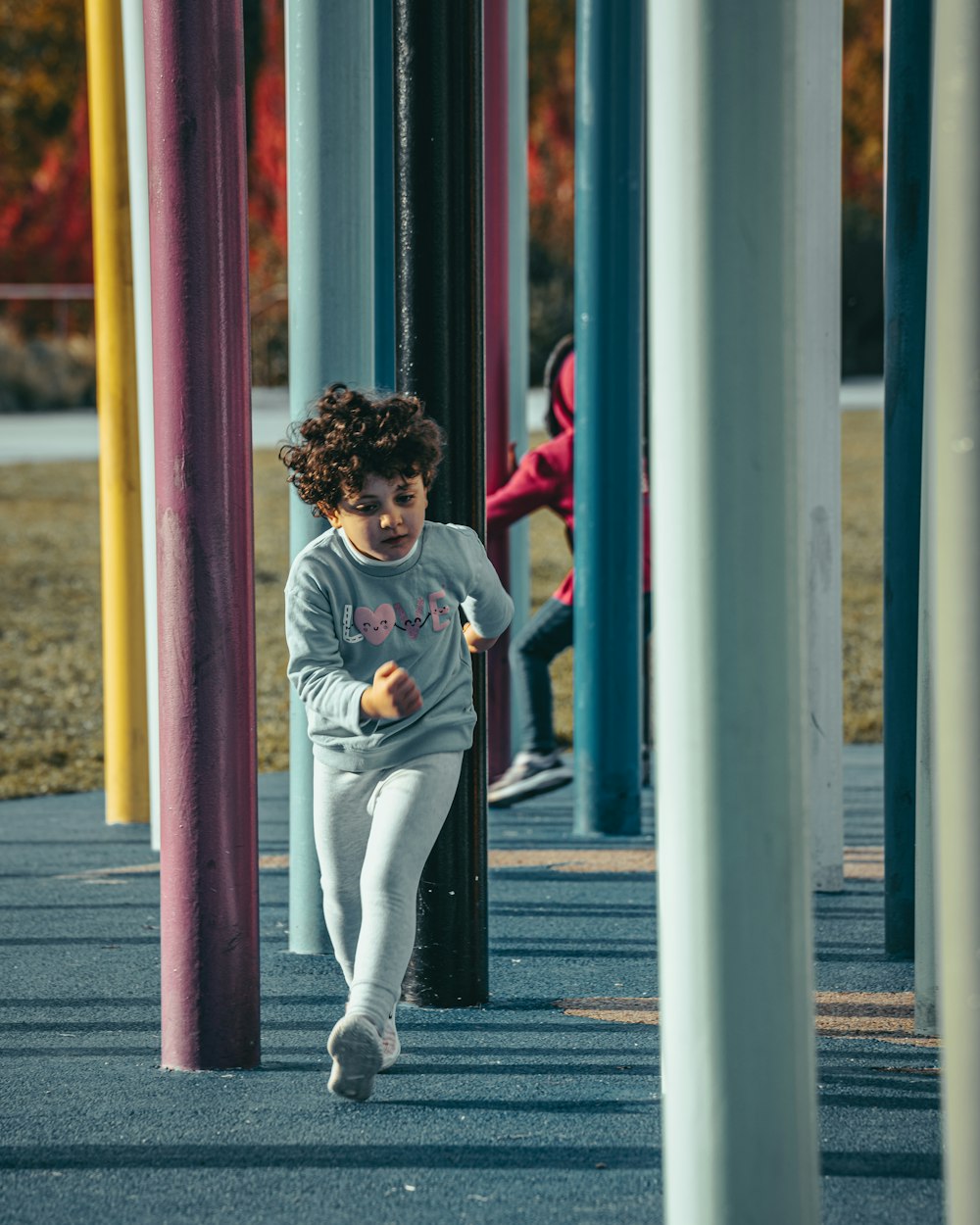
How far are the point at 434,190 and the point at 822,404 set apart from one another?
1.83 meters

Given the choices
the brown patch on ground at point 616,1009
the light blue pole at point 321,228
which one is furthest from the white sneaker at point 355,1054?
the light blue pole at point 321,228

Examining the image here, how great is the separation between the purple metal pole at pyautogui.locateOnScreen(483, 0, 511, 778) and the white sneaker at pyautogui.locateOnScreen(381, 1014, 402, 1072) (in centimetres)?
347

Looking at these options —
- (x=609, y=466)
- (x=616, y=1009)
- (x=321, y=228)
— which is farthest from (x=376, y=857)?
(x=609, y=466)

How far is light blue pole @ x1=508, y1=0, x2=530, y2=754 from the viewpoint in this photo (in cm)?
830

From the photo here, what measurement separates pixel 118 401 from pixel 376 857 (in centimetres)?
389

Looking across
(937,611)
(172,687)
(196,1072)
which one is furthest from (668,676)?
(196,1072)

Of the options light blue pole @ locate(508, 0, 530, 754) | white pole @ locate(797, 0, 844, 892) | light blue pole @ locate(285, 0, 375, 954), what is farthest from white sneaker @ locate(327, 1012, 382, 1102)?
light blue pole @ locate(508, 0, 530, 754)

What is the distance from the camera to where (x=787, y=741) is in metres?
2.64

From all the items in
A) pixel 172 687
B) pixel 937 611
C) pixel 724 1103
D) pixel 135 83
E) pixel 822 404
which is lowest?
pixel 724 1103

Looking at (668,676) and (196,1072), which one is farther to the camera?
(196,1072)

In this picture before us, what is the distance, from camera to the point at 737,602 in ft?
8.59

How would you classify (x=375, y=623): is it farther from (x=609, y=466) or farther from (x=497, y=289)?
(x=497, y=289)

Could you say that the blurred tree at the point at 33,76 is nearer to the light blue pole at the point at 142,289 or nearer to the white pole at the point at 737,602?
the light blue pole at the point at 142,289

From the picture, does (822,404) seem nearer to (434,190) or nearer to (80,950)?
(434,190)
